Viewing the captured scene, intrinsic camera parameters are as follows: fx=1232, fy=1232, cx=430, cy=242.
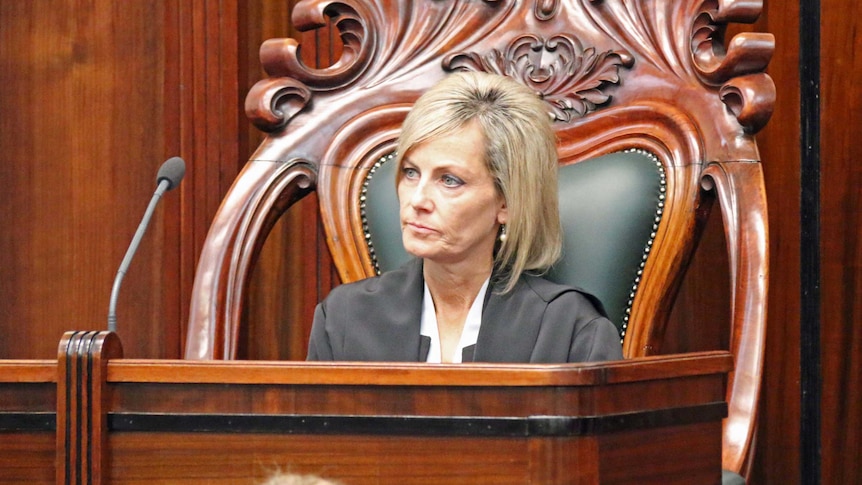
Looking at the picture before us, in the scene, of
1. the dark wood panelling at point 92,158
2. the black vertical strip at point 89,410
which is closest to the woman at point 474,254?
the black vertical strip at point 89,410

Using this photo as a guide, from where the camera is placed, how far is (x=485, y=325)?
190cm

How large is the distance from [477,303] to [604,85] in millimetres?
467

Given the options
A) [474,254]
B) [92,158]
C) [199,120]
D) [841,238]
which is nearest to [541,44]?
[474,254]

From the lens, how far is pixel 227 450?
4.11 feet

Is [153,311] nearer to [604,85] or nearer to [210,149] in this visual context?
[210,149]

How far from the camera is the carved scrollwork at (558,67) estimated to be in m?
2.15

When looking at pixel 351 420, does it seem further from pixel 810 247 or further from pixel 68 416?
pixel 810 247

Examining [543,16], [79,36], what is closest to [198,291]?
[543,16]

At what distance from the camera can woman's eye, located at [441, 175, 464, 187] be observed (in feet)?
6.30

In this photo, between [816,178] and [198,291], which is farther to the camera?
[816,178]

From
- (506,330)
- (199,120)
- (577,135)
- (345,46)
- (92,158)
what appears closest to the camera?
(506,330)

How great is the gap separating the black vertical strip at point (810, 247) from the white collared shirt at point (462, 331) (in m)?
0.74

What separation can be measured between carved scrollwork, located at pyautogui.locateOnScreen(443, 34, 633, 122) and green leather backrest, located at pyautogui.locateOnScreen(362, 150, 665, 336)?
4.8 inches

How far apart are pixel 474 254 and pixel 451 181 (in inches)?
5.3
